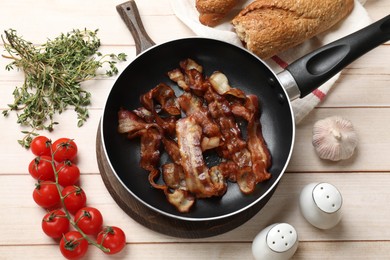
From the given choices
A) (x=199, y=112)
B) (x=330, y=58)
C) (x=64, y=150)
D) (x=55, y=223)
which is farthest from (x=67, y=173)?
(x=330, y=58)

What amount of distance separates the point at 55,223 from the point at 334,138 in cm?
114

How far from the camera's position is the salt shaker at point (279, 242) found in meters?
1.86

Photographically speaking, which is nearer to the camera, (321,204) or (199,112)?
(321,204)

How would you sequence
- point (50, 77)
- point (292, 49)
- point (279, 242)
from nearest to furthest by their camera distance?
point (279, 242) < point (50, 77) < point (292, 49)

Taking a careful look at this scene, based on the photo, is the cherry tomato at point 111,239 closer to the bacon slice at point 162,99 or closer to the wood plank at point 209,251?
the wood plank at point 209,251

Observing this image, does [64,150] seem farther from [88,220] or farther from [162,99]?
[162,99]

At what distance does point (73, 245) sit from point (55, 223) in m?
0.12

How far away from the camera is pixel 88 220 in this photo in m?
1.97

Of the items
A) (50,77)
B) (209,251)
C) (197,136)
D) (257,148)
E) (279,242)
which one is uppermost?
(50,77)

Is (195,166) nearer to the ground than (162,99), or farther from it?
nearer to the ground

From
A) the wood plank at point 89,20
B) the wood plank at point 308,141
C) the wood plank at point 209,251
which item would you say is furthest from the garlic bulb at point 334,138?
the wood plank at point 89,20

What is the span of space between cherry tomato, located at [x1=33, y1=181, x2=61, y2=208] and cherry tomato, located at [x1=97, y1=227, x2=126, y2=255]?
0.23m

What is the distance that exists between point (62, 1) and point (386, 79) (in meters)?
1.50

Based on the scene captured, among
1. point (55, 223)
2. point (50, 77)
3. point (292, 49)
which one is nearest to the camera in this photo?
point (55, 223)
